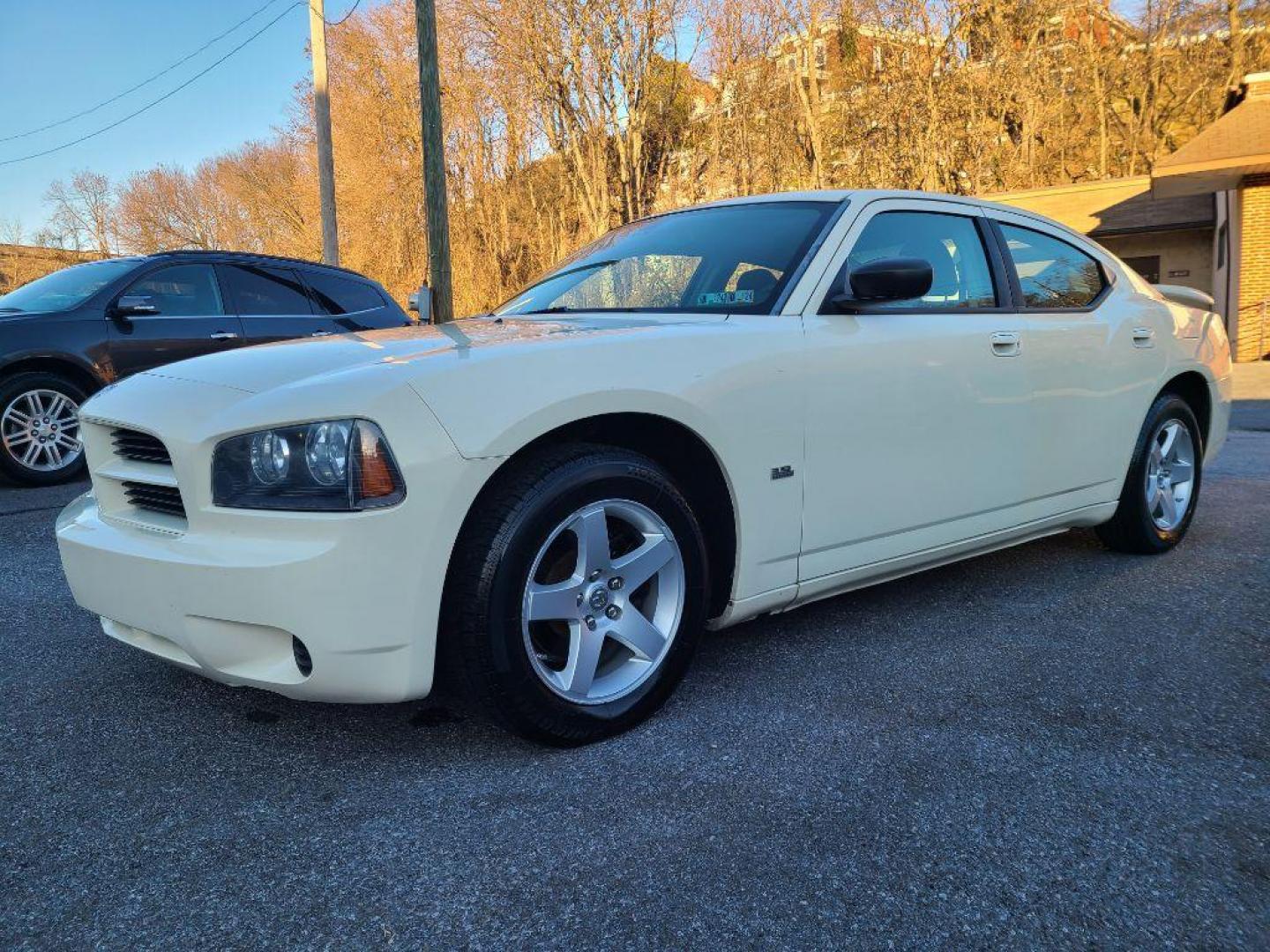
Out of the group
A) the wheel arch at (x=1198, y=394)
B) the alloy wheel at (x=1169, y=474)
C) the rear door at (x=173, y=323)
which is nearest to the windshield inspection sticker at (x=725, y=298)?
the alloy wheel at (x=1169, y=474)

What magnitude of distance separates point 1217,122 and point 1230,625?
18.7 metres

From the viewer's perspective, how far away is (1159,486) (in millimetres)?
4277

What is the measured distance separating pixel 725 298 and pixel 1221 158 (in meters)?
16.6

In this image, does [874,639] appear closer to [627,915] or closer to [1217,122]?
[627,915]

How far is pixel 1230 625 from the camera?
3264 mm

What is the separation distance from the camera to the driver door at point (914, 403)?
2807mm

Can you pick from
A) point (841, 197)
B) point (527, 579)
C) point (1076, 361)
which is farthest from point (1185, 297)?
point (527, 579)

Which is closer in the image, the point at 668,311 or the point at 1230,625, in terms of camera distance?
the point at 668,311

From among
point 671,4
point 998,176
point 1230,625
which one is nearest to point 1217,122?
point 998,176

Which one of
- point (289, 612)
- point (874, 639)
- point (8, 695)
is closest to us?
point (289, 612)

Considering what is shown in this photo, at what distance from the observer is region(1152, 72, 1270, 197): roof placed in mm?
15367

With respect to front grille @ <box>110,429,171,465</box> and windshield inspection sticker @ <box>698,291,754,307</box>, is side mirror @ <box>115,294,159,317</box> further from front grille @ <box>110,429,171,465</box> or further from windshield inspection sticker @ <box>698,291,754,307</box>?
windshield inspection sticker @ <box>698,291,754,307</box>

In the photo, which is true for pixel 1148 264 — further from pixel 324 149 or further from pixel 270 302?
pixel 270 302

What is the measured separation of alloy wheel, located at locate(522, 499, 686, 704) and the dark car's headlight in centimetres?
44
